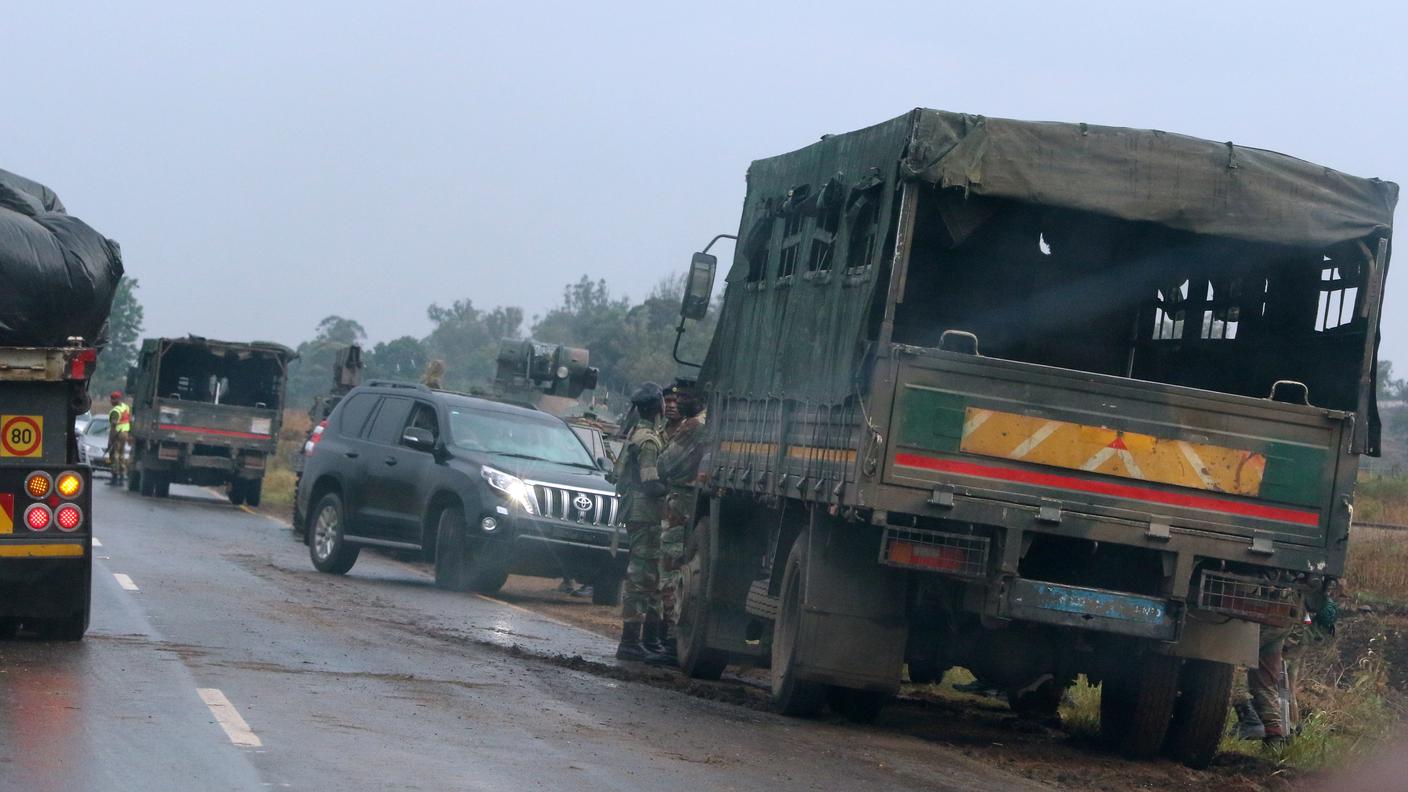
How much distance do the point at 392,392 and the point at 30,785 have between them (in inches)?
490

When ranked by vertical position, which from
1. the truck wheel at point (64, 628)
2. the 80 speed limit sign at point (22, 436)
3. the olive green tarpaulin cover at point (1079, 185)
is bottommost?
the truck wheel at point (64, 628)

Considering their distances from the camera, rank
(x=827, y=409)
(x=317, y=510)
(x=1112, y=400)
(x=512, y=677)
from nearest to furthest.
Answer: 1. (x=1112, y=400)
2. (x=827, y=409)
3. (x=512, y=677)
4. (x=317, y=510)

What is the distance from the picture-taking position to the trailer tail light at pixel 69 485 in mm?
10031

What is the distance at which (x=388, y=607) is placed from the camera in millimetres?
14852

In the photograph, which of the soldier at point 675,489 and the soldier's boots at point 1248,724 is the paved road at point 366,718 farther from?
the soldier's boots at point 1248,724

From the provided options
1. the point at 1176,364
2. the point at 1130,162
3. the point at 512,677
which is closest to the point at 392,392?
the point at 512,677

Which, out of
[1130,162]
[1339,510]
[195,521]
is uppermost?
[1130,162]

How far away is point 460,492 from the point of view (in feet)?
55.3

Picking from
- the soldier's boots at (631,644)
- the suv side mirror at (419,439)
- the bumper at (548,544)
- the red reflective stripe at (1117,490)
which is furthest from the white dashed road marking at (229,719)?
the suv side mirror at (419,439)

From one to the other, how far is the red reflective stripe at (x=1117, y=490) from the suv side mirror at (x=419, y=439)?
30.4 ft

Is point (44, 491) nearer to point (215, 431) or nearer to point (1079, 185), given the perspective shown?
point (1079, 185)

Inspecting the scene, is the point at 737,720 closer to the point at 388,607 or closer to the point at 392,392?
the point at 388,607

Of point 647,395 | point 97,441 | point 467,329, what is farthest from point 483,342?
point 647,395

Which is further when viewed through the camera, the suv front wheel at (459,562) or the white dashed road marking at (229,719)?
the suv front wheel at (459,562)
